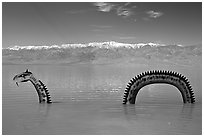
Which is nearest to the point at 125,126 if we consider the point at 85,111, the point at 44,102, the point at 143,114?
the point at 143,114

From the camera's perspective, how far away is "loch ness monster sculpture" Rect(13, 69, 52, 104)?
5.46 meters

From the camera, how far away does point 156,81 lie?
5387mm

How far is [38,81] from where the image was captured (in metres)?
5.65

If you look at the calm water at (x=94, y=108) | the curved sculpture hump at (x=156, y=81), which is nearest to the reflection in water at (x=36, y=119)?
the calm water at (x=94, y=108)

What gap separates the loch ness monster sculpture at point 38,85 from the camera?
546 centimetres

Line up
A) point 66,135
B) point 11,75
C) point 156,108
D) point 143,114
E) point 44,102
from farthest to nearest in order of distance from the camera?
point 11,75 < point 44,102 < point 156,108 < point 143,114 < point 66,135

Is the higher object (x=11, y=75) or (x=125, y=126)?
(x=11, y=75)

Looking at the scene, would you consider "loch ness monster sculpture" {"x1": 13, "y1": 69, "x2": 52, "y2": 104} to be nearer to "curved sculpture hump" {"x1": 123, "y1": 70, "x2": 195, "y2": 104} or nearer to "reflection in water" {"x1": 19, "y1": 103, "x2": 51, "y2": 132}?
"reflection in water" {"x1": 19, "y1": 103, "x2": 51, "y2": 132}

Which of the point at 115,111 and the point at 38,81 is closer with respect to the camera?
the point at 115,111

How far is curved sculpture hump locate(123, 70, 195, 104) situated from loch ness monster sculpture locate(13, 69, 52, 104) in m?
1.43

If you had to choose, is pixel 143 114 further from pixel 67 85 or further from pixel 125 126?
pixel 67 85

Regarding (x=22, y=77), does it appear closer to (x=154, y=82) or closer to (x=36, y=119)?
(x=36, y=119)

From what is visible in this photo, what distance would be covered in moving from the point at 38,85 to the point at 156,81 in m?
2.18

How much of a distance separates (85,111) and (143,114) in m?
0.93
